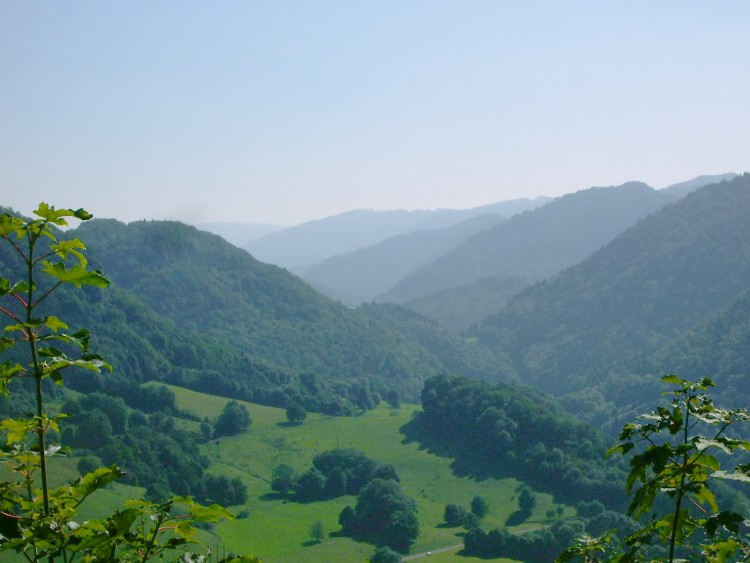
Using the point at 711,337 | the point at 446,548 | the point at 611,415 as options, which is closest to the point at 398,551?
the point at 446,548

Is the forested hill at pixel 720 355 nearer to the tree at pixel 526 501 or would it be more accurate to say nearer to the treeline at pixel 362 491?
the tree at pixel 526 501

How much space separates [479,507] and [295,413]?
4775cm

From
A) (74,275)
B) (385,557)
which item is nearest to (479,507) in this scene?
(385,557)

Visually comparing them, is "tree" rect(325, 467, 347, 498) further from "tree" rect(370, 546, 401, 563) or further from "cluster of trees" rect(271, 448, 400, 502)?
"tree" rect(370, 546, 401, 563)

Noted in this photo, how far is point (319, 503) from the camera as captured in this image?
292 feet

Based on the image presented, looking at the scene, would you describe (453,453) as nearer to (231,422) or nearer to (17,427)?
(231,422)

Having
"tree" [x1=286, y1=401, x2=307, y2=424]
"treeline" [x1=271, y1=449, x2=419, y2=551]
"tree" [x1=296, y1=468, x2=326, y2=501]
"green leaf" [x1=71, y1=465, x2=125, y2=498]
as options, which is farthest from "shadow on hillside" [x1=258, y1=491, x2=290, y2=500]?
"green leaf" [x1=71, y1=465, x2=125, y2=498]

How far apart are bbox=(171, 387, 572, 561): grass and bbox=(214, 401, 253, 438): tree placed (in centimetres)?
214

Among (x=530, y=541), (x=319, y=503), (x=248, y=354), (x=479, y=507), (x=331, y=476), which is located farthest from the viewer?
(x=248, y=354)

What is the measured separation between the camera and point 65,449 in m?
5.65

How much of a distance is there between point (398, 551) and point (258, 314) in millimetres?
132550

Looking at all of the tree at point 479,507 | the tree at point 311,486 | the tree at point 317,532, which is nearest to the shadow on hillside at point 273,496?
the tree at point 311,486

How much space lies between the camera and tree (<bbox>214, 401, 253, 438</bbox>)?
115 m

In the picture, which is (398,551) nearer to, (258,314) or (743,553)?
(743,553)
